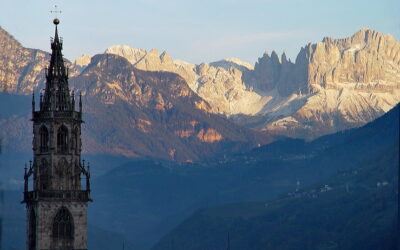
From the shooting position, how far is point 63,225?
7333 inches

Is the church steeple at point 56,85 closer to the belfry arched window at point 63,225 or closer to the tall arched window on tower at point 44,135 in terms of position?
the tall arched window on tower at point 44,135

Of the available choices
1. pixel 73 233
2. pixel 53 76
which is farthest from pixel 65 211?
pixel 53 76

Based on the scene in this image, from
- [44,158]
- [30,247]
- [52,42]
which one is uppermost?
[52,42]

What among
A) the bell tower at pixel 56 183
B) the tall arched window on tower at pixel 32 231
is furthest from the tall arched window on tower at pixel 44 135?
the tall arched window on tower at pixel 32 231

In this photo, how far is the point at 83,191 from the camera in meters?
185

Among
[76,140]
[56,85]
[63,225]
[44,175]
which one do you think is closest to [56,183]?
[44,175]

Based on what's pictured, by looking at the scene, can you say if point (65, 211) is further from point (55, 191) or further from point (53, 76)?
point (53, 76)

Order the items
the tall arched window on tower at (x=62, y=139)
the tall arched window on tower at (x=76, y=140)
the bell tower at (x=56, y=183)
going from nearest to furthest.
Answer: the bell tower at (x=56, y=183) < the tall arched window on tower at (x=62, y=139) < the tall arched window on tower at (x=76, y=140)

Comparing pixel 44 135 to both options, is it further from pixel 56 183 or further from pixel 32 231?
pixel 32 231

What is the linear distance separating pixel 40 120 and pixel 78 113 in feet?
15.9

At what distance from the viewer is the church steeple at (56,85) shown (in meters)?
187

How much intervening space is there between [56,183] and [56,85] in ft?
41.8

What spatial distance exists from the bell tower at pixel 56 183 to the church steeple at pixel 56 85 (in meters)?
0.13

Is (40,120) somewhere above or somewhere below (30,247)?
above
